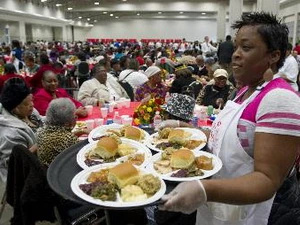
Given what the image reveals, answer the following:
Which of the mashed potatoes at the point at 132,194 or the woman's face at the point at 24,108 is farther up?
the woman's face at the point at 24,108

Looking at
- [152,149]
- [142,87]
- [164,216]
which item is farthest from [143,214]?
[142,87]

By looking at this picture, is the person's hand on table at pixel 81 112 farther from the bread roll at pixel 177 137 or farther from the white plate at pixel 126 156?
the bread roll at pixel 177 137

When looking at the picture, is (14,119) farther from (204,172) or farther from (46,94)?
(204,172)

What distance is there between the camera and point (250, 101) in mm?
1196

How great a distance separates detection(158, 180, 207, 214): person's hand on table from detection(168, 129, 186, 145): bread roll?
3.11 feet

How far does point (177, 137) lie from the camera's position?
1944mm

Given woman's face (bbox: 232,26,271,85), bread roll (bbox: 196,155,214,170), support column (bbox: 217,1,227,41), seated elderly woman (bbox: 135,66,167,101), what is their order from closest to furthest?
woman's face (bbox: 232,26,271,85) → bread roll (bbox: 196,155,214,170) → seated elderly woman (bbox: 135,66,167,101) → support column (bbox: 217,1,227,41)

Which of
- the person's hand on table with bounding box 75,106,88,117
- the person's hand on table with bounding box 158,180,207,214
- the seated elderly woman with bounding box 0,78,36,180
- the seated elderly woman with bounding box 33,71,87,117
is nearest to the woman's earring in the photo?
the person's hand on table with bounding box 158,180,207,214

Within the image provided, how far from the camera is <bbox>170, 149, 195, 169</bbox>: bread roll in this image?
5.11 ft

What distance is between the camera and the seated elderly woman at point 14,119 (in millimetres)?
2670

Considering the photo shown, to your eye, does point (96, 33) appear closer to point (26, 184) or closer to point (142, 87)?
point (142, 87)

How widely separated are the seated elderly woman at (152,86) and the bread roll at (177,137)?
122 inches

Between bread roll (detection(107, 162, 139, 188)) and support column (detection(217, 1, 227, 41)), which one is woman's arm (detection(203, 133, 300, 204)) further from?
support column (detection(217, 1, 227, 41))

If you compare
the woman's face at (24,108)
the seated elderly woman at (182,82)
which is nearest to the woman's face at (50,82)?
the woman's face at (24,108)
